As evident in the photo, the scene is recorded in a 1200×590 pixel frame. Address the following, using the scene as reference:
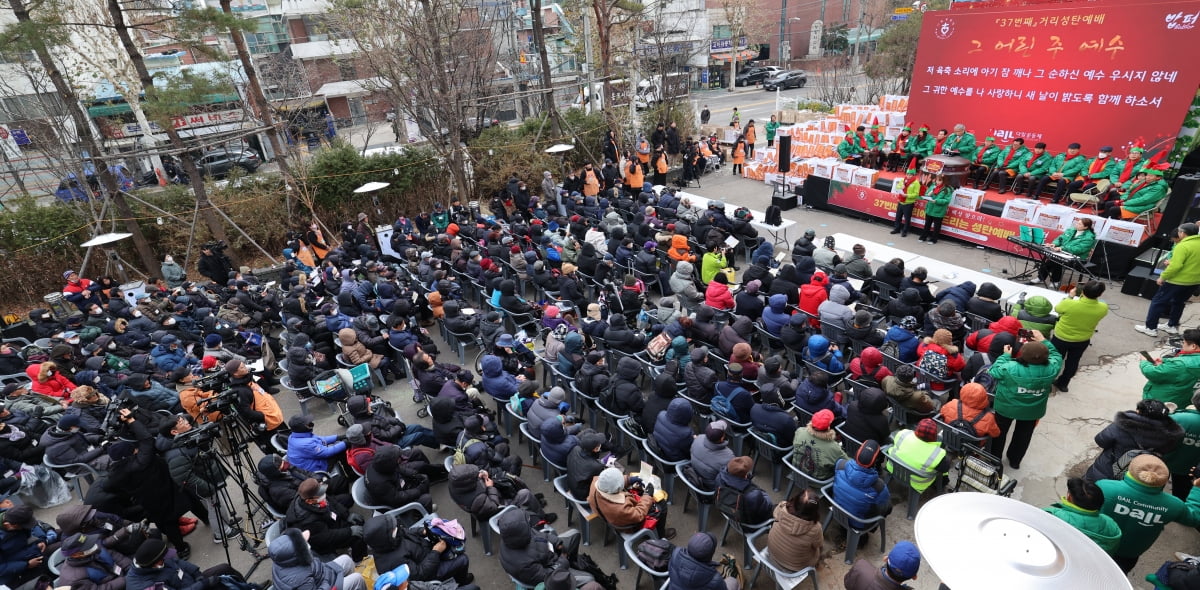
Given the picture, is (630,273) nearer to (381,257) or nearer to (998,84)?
(381,257)

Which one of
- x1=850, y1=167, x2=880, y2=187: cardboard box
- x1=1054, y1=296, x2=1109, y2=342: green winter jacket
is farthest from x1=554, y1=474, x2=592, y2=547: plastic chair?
x1=850, y1=167, x2=880, y2=187: cardboard box

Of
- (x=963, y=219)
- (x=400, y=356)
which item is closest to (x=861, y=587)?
(x=400, y=356)

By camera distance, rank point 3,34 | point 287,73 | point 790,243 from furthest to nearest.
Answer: point 287,73 < point 790,243 < point 3,34

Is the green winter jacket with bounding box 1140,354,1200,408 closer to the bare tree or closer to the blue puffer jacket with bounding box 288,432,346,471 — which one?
the blue puffer jacket with bounding box 288,432,346,471

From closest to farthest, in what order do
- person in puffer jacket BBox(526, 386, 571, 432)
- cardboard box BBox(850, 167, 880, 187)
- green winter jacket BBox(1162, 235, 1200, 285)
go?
person in puffer jacket BBox(526, 386, 571, 432) < green winter jacket BBox(1162, 235, 1200, 285) < cardboard box BBox(850, 167, 880, 187)

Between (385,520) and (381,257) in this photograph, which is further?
(381,257)

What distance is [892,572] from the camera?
3602mm

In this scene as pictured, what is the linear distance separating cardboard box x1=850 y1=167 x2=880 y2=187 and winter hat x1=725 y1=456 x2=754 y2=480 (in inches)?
418

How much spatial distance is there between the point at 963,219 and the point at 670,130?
9662 mm

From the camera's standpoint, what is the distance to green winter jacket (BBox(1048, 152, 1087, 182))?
11273 millimetres

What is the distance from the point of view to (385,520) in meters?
4.34

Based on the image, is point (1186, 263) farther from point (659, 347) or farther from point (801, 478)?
point (659, 347)

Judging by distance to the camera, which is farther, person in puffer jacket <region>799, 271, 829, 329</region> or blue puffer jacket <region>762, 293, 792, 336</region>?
person in puffer jacket <region>799, 271, 829, 329</region>

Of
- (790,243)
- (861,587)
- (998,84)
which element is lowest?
(790,243)
